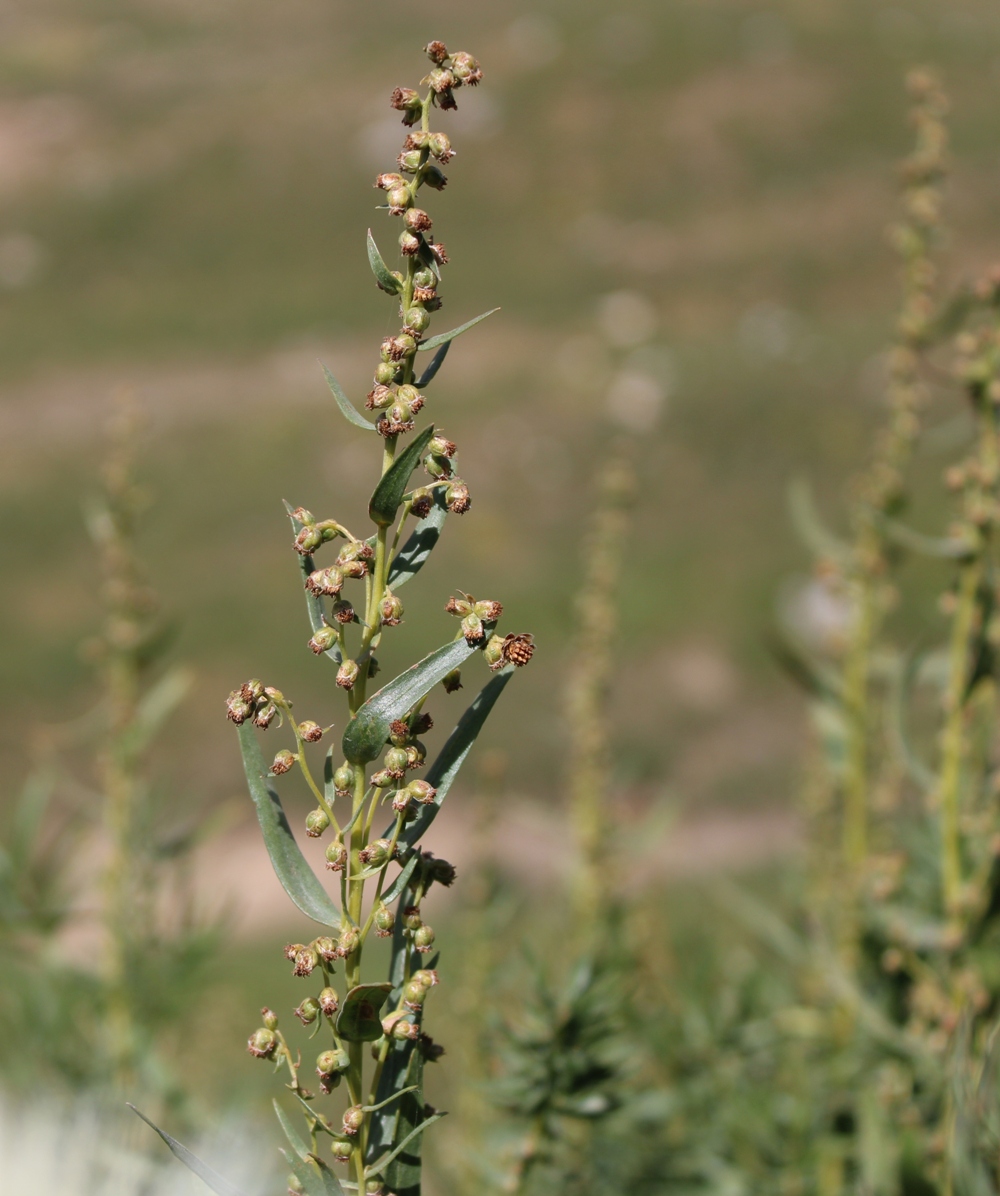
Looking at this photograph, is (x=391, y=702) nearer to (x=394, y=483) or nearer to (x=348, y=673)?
(x=348, y=673)

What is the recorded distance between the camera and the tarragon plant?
3.02 ft

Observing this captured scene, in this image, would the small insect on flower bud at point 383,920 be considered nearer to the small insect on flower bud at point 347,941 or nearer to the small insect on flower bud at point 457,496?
the small insect on flower bud at point 347,941

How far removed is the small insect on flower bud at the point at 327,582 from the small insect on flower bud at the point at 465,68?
0.38 meters

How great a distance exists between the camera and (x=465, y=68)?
1.01 meters

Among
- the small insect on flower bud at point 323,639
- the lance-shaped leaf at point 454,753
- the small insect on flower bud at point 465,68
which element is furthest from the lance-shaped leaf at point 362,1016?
the small insect on flower bud at point 465,68

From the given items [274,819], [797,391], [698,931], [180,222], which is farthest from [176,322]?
[274,819]

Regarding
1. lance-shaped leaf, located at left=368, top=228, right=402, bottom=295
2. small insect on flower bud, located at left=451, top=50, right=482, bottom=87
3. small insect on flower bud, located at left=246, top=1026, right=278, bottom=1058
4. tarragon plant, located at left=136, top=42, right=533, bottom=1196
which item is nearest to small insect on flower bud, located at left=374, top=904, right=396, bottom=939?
tarragon plant, located at left=136, top=42, right=533, bottom=1196

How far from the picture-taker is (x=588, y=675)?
8.55ft

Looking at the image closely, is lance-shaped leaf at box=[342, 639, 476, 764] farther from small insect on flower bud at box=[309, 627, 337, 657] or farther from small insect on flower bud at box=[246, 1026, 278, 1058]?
small insect on flower bud at box=[246, 1026, 278, 1058]

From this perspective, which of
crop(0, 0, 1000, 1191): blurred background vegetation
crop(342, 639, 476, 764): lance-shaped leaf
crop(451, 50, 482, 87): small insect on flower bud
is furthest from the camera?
crop(0, 0, 1000, 1191): blurred background vegetation

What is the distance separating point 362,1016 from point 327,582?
295 millimetres

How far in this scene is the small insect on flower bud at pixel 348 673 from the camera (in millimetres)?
920

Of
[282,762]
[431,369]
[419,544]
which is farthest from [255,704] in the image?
[431,369]

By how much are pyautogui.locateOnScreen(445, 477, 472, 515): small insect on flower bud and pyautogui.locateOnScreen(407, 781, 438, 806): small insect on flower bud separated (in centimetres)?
19
